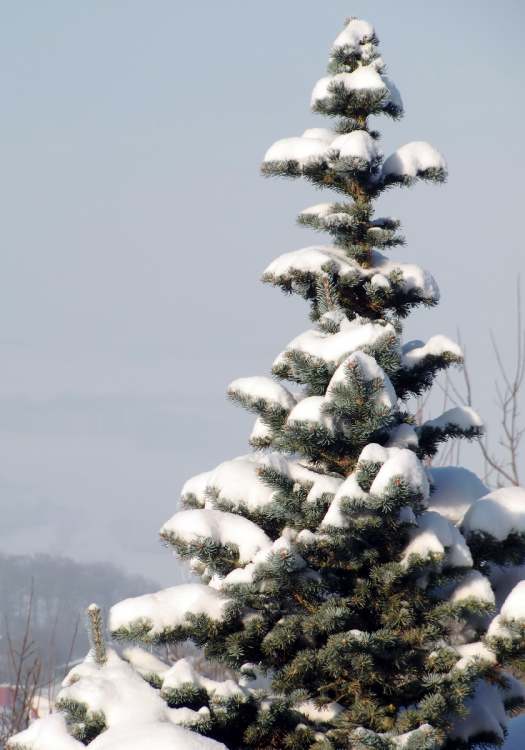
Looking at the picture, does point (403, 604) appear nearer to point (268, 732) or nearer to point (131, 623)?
point (268, 732)

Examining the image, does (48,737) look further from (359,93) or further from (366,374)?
(359,93)

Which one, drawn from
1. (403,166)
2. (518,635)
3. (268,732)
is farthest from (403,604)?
(403,166)

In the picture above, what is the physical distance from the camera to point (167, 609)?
A: 5777 millimetres

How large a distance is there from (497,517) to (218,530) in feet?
6.00

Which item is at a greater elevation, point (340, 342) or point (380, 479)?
point (340, 342)

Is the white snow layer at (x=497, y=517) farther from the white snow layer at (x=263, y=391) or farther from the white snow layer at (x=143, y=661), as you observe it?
the white snow layer at (x=143, y=661)

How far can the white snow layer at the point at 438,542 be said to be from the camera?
18.5ft

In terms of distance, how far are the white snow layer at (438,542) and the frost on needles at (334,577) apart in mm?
12

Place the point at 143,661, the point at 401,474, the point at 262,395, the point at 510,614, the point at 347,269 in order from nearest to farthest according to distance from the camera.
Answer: the point at 401,474
the point at 510,614
the point at 143,661
the point at 262,395
the point at 347,269

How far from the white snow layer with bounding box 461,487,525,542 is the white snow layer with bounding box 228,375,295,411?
4.61 ft

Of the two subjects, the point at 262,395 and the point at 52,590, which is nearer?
the point at 262,395

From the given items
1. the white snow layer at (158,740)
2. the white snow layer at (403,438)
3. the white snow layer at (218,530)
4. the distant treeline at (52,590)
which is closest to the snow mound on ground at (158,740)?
the white snow layer at (158,740)

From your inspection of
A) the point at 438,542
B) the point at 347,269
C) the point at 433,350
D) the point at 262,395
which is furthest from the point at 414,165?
the point at 438,542

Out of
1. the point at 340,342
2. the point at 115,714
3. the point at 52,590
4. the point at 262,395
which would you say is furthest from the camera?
the point at 52,590
